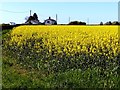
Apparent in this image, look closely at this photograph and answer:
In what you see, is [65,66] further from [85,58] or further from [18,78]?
[18,78]

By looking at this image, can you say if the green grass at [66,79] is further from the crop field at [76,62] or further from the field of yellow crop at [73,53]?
the field of yellow crop at [73,53]

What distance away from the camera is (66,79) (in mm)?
9672

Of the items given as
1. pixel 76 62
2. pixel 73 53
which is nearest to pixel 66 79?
pixel 76 62

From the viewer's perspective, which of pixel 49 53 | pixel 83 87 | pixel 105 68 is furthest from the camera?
pixel 49 53

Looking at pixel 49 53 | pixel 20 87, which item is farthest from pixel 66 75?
pixel 49 53

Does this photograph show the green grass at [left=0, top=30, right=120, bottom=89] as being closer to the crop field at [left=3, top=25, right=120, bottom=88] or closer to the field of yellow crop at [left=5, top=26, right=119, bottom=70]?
the crop field at [left=3, top=25, right=120, bottom=88]

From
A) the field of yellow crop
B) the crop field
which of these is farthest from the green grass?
the field of yellow crop

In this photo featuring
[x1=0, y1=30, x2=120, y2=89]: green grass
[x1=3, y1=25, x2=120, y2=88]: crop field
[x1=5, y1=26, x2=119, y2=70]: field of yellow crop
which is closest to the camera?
[x1=0, y1=30, x2=120, y2=89]: green grass

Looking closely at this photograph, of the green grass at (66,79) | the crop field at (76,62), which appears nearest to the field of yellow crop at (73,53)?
the crop field at (76,62)

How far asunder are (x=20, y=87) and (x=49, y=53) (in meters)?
3.64

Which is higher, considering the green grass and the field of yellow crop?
the field of yellow crop

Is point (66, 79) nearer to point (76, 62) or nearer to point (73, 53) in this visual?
point (76, 62)

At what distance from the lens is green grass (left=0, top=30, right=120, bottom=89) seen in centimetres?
930

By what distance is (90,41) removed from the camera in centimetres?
1323
